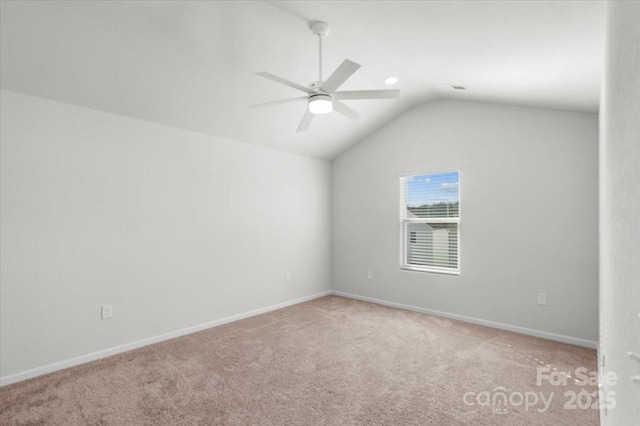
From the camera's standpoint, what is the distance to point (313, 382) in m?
2.73

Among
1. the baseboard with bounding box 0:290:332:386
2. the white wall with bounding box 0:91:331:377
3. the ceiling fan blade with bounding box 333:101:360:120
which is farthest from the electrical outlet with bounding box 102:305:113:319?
the ceiling fan blade with bounding box 333:101:360:120

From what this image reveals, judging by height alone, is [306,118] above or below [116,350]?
above

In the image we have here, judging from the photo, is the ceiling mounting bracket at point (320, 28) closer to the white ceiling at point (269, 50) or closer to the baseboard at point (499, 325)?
the white ceiling at point (269, 50)

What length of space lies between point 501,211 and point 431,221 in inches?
38.1

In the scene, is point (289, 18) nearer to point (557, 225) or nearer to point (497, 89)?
point (497, 89)

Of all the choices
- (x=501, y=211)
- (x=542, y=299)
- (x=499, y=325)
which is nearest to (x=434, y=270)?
(x=499, y=325)

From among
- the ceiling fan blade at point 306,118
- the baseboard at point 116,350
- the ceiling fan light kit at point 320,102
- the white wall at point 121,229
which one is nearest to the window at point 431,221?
the white wall at point 121,229

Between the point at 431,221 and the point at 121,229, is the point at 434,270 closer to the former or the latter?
the point at 431,221

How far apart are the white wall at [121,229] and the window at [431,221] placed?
6.18 ft

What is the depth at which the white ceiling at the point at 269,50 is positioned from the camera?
2.21m

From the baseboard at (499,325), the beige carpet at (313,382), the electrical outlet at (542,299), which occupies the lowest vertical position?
the beige carpet at (313,382)

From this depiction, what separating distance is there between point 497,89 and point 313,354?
10.9 feet

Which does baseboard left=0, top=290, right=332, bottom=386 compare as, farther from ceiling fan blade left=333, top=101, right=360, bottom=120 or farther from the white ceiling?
ceiling fan blade left=333, top=101, right=360, bottom=120

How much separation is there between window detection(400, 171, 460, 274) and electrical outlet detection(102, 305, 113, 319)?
3739 mm
